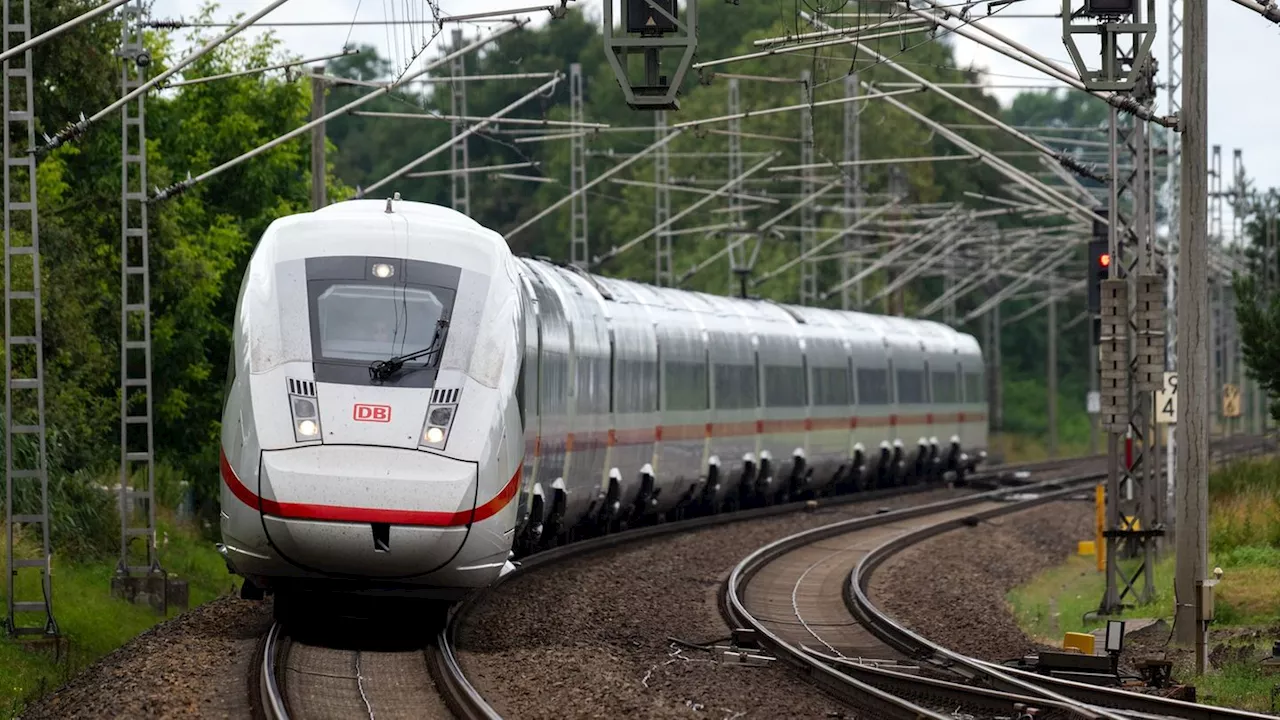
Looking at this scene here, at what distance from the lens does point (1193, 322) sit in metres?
18.0

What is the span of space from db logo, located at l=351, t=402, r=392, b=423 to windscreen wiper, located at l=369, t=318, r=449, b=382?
0.84 feet

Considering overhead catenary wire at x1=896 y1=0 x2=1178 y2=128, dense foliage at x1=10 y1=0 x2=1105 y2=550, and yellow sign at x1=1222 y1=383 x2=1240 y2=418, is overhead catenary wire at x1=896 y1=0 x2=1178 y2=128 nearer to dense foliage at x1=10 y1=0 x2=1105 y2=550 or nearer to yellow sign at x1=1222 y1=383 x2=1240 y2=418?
dense foliage at x1=10 y1=0 x2=1105 y2=550

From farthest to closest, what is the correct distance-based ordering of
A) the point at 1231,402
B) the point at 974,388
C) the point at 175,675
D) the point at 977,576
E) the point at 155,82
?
the point at 1231,402
the point at 974,388
the point at 977,576
the point at 155,82
the point at 175,675

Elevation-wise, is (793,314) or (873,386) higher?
(793,314)

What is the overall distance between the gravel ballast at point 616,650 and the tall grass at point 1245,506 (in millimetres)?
7152

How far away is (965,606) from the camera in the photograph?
22.6 metres

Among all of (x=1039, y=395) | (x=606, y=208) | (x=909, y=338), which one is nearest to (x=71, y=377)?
(x=909, y=338)

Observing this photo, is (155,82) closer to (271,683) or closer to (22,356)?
(271,683)

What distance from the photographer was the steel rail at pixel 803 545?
14758 millimetres

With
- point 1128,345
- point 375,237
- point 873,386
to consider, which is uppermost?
point 375,237

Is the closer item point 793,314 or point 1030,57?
point 1030,57

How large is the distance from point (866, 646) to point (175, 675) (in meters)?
6.79

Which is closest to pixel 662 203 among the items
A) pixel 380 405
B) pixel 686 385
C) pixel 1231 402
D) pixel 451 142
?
pixel 1231 402

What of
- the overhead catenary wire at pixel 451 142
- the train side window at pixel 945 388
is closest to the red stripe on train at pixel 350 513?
the overhead catenary wire at pixel 451 142
